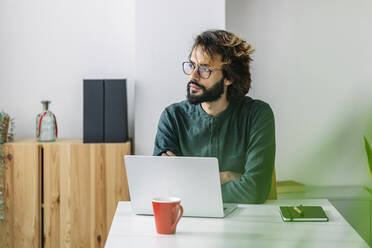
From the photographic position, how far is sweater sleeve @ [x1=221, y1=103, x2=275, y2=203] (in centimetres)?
178

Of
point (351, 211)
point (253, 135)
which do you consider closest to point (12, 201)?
point (253, 135)

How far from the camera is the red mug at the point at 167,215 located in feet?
4.02

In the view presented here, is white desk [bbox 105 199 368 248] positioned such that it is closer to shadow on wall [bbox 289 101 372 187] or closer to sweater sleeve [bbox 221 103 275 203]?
sweater sleeve [bbox 221 103 275 203]

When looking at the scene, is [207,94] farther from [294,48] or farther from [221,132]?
[294,48]

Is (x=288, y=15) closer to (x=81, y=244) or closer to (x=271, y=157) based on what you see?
(x=271, y=157)

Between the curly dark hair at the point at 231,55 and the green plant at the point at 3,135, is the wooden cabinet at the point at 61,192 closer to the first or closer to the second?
the green plant at the point at 3,135

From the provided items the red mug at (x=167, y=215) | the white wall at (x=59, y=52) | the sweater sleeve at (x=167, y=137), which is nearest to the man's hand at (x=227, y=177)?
the sweater sleeve at (x=167, y=137)

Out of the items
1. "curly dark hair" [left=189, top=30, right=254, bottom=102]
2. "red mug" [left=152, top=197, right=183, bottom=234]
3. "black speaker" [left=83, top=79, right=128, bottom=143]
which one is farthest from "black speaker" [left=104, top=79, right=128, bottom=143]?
"red mug" [left=152, top=197, right=183, bottom=234]

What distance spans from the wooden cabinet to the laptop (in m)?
1.27


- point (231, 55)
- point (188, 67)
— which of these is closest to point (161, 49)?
point (188, 67)

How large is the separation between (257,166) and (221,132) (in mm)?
433

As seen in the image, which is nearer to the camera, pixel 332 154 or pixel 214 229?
pixel 332 154

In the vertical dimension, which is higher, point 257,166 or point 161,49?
point 161,49

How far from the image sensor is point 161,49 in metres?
2.76
